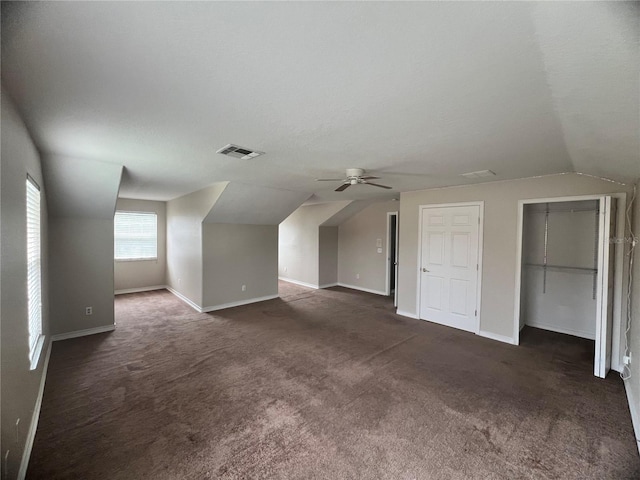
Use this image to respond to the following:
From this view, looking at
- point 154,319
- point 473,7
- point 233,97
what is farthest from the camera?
point 154,319

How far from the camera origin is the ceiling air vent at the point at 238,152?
250 centimetres

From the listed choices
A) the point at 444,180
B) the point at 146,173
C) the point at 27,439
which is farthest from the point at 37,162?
the point at 444,180

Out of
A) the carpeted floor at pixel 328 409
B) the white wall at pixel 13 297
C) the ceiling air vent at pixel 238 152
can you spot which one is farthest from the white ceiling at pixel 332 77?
the carpeted floor at pixel 328 409

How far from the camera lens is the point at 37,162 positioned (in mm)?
2535

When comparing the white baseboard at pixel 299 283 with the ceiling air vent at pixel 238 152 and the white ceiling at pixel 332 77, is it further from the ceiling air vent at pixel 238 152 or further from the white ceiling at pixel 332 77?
the white ceiling at pixel 332 77

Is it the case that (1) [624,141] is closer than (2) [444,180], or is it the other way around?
(1) [624,141]

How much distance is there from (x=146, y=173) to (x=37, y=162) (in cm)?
113

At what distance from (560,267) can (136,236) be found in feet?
28.9

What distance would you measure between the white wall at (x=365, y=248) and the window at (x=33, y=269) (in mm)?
6063

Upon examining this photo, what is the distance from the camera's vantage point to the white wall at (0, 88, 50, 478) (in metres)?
1.40

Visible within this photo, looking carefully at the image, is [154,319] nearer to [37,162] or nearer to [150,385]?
[150,385]

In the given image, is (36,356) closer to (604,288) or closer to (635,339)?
(635,339)

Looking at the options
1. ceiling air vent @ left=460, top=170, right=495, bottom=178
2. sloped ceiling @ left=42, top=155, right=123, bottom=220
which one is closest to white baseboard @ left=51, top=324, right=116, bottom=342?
sloped ceiling @ left=42, top=155, right=123, bottom=220

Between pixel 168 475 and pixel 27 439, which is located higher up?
pixel 27 439
